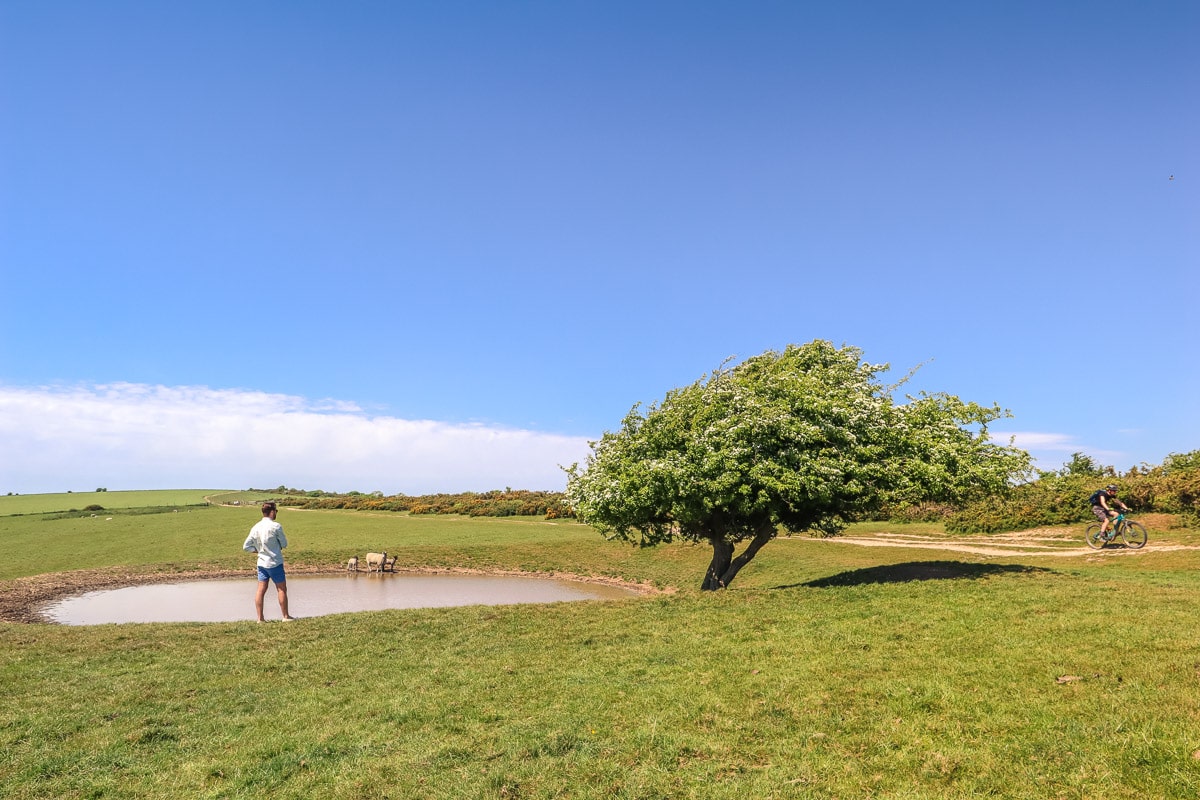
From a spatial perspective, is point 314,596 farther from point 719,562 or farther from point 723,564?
point 723,564

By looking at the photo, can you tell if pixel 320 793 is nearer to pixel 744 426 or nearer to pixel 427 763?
pixel 427 763

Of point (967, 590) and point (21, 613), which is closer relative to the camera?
point (967, 590)

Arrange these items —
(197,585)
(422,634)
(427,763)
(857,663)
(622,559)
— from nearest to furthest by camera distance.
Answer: (427,763) → (857,663) → (422,634) → (197,585) → (622,559)

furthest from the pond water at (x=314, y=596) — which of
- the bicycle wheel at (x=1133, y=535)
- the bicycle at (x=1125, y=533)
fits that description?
the bicycle wheel at (x=1133, y=535)

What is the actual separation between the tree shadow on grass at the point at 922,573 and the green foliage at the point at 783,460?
1.87 m

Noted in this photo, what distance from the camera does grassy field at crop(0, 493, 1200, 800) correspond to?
22.7 ft

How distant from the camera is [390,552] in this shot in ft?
119

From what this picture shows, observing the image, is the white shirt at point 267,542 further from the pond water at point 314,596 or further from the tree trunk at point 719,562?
the tree trunk at point 719,562

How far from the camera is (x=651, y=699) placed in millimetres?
9570

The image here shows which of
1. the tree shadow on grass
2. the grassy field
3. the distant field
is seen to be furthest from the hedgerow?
the grassy field

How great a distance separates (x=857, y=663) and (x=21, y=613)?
26.9 m

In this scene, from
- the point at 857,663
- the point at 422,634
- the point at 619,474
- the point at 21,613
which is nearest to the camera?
the point at 857,663

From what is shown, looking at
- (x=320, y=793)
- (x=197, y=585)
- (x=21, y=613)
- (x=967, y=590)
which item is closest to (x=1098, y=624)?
(x=967, y=590)

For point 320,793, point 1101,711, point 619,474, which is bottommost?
point 320,793
